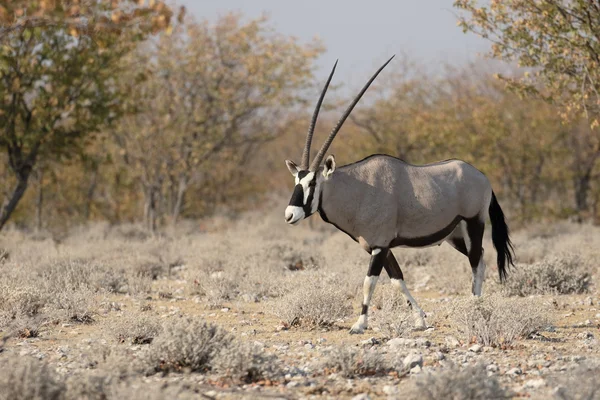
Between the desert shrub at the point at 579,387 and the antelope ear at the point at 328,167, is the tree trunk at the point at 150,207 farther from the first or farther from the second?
the desert shrub at the point at 579,387

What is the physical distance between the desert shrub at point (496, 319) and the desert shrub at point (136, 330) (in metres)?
3.32

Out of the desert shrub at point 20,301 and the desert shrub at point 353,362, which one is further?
the desert shrub at point 20,301

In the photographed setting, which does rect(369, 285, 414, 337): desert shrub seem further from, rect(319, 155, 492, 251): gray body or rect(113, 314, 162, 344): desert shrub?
rect(113, 314, 162, 344): desert shrub

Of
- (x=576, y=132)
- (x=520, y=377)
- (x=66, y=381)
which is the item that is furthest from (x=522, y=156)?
(x=66, y=381)

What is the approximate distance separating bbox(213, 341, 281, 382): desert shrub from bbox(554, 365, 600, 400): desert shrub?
90.8 inches

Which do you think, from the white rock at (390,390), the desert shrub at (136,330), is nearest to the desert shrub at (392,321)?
the white rock at (390,390)

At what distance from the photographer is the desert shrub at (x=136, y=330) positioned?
310 inches

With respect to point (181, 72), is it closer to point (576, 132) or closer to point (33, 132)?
point (33, 132)

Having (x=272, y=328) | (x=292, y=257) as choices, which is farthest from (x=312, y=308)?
(x=292, y=257)

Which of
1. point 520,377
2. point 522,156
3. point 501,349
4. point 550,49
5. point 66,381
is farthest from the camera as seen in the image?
point 522,156

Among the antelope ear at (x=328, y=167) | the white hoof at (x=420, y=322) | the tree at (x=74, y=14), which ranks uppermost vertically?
the tree at (x=74, y=14)

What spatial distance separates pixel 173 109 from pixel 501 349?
19.0 m

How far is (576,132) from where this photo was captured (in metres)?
27.0

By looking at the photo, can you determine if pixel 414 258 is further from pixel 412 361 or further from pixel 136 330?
pixel 412 361
